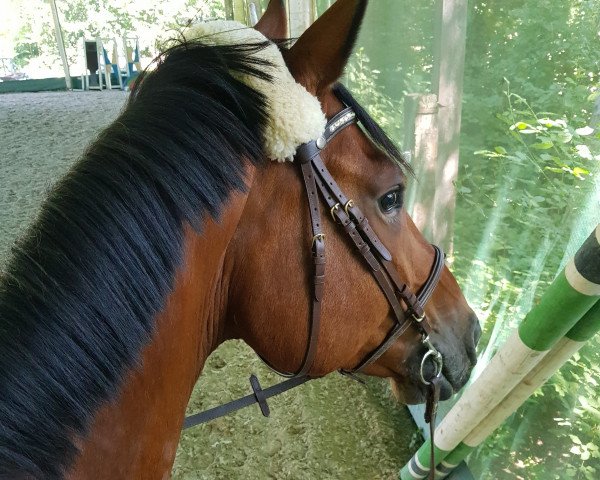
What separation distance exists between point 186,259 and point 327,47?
54cm

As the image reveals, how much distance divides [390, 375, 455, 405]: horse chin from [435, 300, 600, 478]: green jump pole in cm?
34

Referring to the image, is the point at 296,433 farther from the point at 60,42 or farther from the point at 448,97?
the point at 60,42

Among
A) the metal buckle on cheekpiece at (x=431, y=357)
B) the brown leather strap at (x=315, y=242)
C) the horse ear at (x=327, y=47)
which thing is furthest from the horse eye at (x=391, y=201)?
the metal buckle on cheekpiece at (x=431, y=357)

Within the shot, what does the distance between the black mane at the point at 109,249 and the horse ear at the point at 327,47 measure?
10 cm

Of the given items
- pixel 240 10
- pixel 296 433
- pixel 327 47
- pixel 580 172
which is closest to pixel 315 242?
pixel 327 47

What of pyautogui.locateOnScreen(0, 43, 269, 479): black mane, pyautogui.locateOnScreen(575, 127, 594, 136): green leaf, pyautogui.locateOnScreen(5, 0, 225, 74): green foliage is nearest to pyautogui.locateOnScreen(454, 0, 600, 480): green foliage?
pyautogui.locateOnScreen(575, 127, 594, 136): green leaf

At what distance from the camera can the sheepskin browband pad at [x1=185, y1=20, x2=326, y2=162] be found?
1016mm

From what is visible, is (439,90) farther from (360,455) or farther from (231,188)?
(360,455)

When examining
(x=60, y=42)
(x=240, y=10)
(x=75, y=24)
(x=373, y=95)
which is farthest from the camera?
(x=75, y=24)

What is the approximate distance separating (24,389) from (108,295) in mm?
195

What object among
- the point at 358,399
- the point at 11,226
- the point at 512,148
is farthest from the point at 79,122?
the point at 512,148

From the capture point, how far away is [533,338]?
4.90 feet

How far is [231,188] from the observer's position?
0.99 metres

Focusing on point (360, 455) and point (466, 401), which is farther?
point (360, 455)
